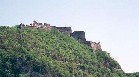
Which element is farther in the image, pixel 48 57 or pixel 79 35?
pixel 79 35

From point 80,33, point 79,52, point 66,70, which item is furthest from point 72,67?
point 80,33

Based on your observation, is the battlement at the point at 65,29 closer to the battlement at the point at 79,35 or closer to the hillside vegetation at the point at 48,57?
the battlement at the point at 79,35

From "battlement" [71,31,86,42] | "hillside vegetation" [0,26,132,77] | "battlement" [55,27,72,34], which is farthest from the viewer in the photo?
"battlement" [71,31,86,42]

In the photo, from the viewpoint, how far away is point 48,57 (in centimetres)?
15200

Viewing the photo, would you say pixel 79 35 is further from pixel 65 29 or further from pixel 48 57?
pixel 48 57

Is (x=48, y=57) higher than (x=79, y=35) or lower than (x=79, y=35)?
lower

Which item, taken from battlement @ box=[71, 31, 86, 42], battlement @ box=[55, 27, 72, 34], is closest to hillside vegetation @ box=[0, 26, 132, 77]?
battlement @ box=[55, 27, 72, 34]

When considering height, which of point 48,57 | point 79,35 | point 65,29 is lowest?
point 48,57

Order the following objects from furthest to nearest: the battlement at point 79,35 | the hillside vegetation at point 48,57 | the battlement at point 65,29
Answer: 1. the battlement at point 79,35
2. the battlement at point 65,29
3. the hillside vegetation at point 48,57

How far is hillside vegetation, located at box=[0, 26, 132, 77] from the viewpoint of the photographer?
14288 centimetres

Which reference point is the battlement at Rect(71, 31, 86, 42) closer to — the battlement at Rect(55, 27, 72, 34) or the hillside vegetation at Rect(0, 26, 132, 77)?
the battlement at Rect(55, 27, 72, 34)

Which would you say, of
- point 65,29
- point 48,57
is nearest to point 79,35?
point 65,29

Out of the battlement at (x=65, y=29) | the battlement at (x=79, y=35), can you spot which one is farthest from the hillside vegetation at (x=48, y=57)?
the battlement at (x=79, y=35)

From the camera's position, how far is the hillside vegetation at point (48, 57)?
469ft
